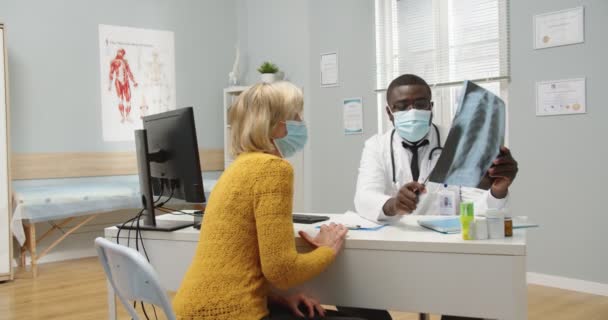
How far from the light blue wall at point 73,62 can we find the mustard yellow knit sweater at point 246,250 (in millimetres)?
3879

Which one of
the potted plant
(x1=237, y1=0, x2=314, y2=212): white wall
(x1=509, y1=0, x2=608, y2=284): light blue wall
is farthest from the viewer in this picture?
the potted plant

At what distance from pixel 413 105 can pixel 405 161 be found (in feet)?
0.77

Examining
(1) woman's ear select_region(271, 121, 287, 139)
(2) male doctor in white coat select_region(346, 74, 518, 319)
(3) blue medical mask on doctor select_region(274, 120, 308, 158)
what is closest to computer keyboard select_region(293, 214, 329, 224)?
(2) male doctor in white coat select_region(346, 74, 518, 319)

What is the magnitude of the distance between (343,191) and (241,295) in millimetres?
3661

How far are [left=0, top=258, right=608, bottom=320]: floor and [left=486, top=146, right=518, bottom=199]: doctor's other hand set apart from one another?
1.35 meters

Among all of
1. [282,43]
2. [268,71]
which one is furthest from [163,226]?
[282,43]

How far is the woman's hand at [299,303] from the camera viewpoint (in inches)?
62.7

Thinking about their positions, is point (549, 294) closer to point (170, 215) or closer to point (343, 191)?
point (343, 191)

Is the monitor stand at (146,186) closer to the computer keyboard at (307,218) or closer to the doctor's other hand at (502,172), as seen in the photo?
the computer keyboard at (307,218)

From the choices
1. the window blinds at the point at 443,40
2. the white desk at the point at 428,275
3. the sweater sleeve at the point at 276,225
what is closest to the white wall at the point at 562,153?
the window blinds at the point at 443,40

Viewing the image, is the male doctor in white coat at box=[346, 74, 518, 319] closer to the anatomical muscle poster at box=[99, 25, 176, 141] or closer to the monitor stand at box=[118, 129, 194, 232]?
the monitor stand at box=[118, 129, 194, 232]

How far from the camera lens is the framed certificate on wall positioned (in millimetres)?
4094

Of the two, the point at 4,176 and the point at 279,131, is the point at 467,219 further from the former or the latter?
the point at 4,176

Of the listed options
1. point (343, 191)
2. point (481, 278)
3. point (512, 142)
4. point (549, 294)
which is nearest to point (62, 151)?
point (343, 191)
